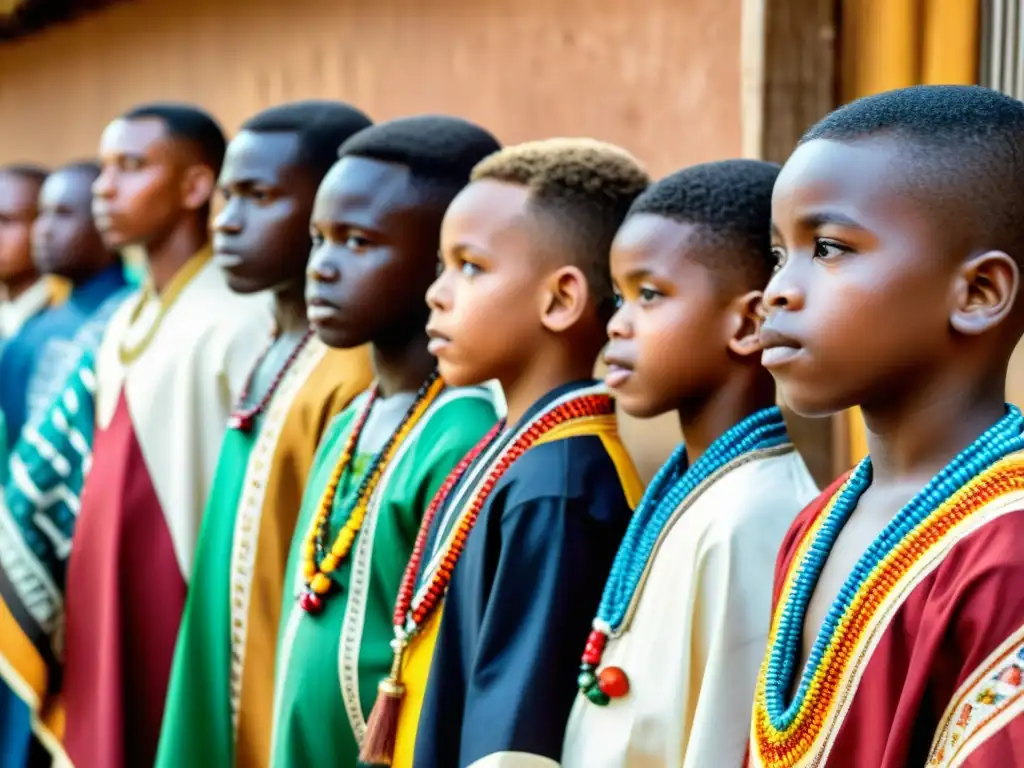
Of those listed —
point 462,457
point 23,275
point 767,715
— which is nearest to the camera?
point 767,715

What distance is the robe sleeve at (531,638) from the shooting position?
181cm

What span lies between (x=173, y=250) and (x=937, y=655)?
7.97 ft

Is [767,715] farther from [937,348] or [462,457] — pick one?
[462,457]

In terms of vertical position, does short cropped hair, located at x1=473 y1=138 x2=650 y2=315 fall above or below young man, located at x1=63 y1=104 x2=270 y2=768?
above

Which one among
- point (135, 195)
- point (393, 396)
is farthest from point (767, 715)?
point (135, 195)

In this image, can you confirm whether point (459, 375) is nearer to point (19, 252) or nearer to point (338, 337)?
point (338, 337)

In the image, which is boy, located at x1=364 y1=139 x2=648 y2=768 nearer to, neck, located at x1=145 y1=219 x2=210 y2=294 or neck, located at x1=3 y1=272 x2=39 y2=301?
neck, located at x1=145 y1=219 x2=210 y2=294

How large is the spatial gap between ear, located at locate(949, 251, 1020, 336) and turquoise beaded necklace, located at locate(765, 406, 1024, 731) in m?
0.09

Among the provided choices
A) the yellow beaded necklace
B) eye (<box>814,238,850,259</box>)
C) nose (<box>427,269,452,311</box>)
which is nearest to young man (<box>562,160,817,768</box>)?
nose (<box>427,269,452,311</box>)

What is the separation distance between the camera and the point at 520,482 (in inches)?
76.0

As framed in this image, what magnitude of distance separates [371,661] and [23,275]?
3.08 m

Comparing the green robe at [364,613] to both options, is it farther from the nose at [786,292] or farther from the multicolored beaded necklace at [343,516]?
the nose at [786,292]

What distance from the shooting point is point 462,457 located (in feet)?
7.38

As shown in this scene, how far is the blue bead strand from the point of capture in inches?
69.6
